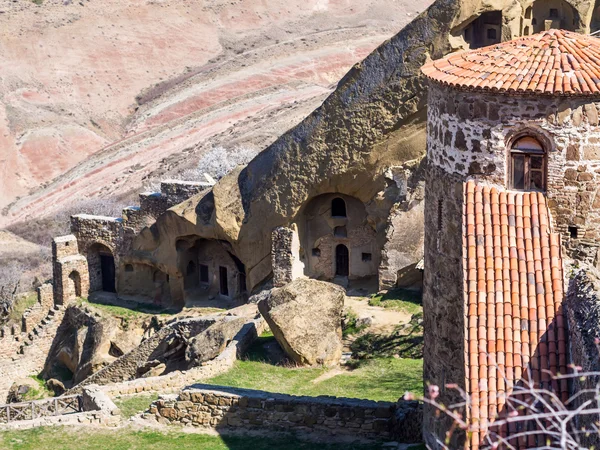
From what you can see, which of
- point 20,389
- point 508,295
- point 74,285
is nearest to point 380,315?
point 20,389

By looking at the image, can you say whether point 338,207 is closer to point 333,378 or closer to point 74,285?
point 333,378

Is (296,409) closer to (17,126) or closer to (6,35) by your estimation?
(17,126)

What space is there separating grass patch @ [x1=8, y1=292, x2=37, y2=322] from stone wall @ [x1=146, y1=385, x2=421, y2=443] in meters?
18.1

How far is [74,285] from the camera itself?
3672 centimetres

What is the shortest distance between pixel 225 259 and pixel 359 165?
20.7ft

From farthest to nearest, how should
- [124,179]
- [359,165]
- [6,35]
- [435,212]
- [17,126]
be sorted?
[6,35] < [17,126] < [124,179] < [359,165] < [435,212]

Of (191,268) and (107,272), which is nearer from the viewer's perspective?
(191,268)

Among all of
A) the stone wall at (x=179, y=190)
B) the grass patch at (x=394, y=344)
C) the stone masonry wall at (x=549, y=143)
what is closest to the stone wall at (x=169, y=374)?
the grass patch at (x=394, y=344)

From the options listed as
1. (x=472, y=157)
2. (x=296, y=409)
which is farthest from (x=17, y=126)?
(x=472, y=157)

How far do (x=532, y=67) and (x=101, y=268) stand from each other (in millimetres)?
24817

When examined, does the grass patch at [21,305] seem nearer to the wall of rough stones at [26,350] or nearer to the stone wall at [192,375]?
the wall of rough stones at [26,350]

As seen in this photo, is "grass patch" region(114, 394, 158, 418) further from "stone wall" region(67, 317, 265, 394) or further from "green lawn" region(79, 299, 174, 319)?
"green lawn" region(79, 299, 174, 319)

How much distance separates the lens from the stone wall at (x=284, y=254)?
32.0m

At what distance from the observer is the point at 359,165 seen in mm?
30641
